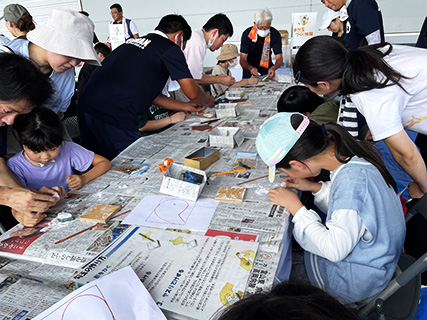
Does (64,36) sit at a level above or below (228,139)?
above

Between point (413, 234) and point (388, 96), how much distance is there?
593 mm

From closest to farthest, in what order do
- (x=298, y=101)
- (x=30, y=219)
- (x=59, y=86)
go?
(x=30, y=219), (x=59, y=86), (x=298, y=101)

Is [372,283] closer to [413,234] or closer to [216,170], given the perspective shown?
[413,234]

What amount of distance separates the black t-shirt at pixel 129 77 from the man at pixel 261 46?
1923 mm

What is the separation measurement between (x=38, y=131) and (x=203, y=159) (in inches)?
27.0

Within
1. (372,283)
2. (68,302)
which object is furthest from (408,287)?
(68,302)

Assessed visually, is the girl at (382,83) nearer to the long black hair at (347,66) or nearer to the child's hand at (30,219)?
the long black hair at (347,66)

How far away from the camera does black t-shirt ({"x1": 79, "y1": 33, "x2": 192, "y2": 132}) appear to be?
1879 millimetres

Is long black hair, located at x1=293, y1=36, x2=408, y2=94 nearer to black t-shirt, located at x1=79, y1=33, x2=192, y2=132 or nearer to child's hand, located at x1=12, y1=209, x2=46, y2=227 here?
black t-shirt, located at x1=79, y1=33, x2=192, y2=132

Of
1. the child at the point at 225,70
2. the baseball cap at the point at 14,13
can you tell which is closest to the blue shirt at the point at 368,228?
the child at the point at 225,70

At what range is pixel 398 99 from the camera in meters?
1.15

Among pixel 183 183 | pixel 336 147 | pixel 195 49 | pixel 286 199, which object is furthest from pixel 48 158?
pixel 195 49

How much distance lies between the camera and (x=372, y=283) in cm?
92

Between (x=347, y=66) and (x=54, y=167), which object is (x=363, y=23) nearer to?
(x=347, y=66)
